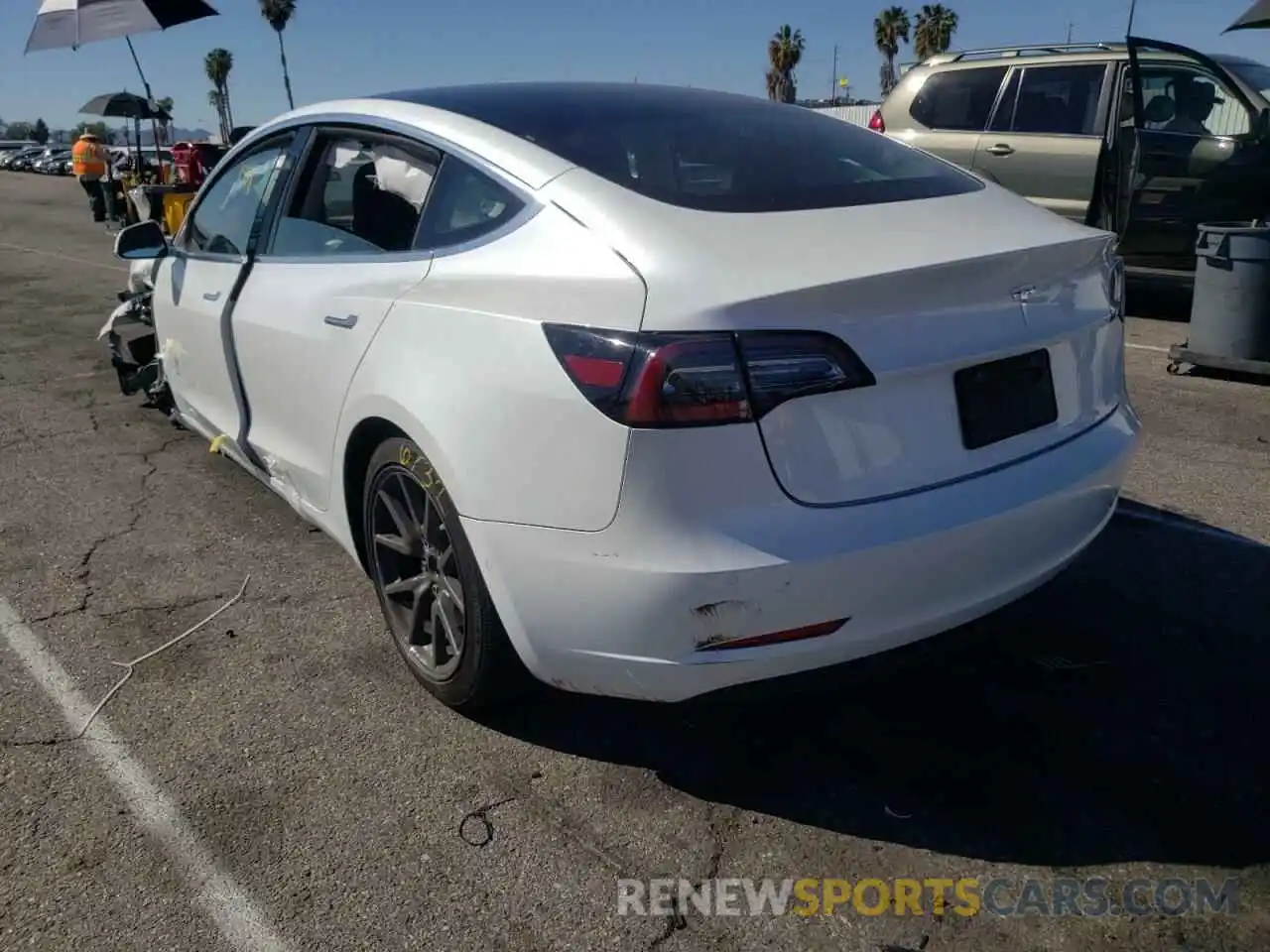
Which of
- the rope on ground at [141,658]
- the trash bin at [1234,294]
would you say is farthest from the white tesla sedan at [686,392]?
the trash bin at [1234,294]

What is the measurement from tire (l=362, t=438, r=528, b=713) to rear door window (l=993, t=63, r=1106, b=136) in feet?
25.5

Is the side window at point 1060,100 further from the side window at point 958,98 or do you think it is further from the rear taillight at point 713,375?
the rear taillight at point 713,375

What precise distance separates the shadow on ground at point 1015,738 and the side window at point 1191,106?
6.13 metres

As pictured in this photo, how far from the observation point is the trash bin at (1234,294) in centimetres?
636

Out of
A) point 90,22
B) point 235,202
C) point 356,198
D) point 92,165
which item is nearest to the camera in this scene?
point 356,198

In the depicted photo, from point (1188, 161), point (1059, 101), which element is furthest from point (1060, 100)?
point (1188, 161)

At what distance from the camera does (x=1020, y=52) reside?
29.7 ft

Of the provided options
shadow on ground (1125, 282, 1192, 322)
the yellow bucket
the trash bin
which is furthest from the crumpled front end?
shadow on ground (1125, 282, 1192, 322)

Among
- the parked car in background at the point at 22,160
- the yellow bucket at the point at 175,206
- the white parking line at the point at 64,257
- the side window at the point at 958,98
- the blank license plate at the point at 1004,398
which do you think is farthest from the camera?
the parked car in background at the point at 22,160

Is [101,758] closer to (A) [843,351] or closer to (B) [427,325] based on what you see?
(B) [427,325]

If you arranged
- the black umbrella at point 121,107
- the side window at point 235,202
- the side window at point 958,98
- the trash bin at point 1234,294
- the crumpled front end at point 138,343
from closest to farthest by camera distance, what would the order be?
the side window at point 235,202, the crumpled front end at point 138,343, the trash bin at point 1234,294, the side window at point 958,98, the black umbrella at point 121,107

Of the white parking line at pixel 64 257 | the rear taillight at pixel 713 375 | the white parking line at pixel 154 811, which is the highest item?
the rear taillight at pixel 713 375

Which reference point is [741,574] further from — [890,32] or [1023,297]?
[890,32]

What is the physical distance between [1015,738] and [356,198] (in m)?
2.44
